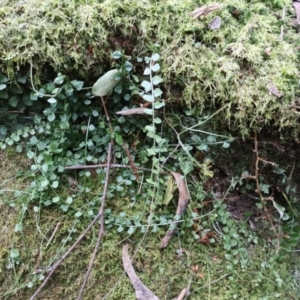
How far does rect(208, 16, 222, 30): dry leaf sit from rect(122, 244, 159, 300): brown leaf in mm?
922

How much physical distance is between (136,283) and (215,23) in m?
1.02

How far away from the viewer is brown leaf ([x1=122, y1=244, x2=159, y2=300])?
134cm

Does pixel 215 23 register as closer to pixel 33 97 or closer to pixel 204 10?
pixel 204 10

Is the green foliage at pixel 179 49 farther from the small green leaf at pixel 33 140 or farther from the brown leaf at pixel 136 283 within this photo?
the brown leaf at pixel 136 283

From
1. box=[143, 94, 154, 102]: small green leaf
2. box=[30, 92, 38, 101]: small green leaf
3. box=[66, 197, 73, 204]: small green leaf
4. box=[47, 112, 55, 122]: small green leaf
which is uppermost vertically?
box=[143, 94, 154, 102]: small green leaf

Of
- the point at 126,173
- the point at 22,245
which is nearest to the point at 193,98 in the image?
the point at 126,173

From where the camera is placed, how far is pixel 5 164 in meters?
1.54

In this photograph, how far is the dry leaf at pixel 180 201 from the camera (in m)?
1.43

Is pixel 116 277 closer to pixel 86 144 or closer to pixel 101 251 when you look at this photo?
pixel 101 251

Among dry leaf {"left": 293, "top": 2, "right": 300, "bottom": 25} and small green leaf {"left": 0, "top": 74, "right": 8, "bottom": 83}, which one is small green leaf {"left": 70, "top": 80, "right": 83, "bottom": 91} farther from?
dry leaf {"left": 293, "top": 2, "right": 300, "bottom": 25}

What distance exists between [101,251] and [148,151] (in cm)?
40

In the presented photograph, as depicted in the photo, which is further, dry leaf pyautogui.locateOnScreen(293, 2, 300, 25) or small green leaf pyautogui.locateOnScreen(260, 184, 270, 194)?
dry leaf pyautogui.locateOnScreen(293, 2, 300, 25)

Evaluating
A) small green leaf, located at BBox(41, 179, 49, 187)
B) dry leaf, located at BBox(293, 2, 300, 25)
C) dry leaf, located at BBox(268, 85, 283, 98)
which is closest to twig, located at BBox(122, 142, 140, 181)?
small green leaf, located at BBox(41, 179, 49, 187)

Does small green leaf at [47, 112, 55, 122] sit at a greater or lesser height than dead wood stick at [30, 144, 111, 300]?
greater
